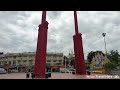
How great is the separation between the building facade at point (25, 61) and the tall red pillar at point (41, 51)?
34060 mm

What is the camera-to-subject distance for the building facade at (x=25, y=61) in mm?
48594

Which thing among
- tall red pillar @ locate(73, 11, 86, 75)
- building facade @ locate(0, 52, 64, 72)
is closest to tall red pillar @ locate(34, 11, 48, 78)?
tall red pillar @ locate(73, 11, 86, 75)

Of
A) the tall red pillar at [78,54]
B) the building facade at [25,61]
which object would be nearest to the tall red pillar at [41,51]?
the tall red pillar at [78,54]

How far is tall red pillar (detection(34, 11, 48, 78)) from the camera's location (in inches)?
536

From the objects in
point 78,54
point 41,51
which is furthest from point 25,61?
point 41,51

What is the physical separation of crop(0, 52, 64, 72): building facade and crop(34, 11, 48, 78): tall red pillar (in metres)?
34.1

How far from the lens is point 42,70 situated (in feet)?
44.6

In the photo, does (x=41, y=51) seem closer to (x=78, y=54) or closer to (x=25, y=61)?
(x=78, y=54)

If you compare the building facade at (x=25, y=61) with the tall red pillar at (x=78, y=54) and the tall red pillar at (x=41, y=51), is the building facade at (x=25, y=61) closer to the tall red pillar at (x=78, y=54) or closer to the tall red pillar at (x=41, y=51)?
the tall red pillar at (x=78, y=54)
